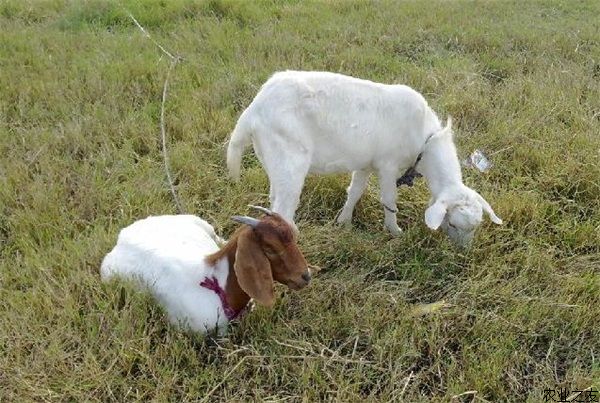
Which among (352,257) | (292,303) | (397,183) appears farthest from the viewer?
(397,183)

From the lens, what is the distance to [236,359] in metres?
3.12

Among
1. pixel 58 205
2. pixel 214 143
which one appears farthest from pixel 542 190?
pixel 58 205

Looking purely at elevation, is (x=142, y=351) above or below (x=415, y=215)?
above

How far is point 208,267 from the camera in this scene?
3.25 m

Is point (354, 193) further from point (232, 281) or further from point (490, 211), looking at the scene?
point (232, 281)

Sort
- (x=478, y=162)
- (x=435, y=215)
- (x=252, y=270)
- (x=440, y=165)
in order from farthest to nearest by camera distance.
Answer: (x=478, y=162)
(x=440, y=165)
(x=435, y=215)
(x=252, y=270)

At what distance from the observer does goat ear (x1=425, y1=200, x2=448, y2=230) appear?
12.1 feet

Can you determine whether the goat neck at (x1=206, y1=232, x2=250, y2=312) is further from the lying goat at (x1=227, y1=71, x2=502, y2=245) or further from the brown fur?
the lying goat at (x1=227, y1=71, x2=502, y2=245)

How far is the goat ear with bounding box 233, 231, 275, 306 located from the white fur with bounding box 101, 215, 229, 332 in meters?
0.22

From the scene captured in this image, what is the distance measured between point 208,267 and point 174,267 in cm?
19

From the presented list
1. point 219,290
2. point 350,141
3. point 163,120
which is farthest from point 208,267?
point 163,120

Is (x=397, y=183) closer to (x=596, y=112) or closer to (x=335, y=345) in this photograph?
(x=335, y=345)

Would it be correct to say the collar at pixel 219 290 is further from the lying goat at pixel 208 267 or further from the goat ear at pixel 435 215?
the goat ear at pixel 435 215

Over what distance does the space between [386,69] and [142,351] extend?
4.63 m
